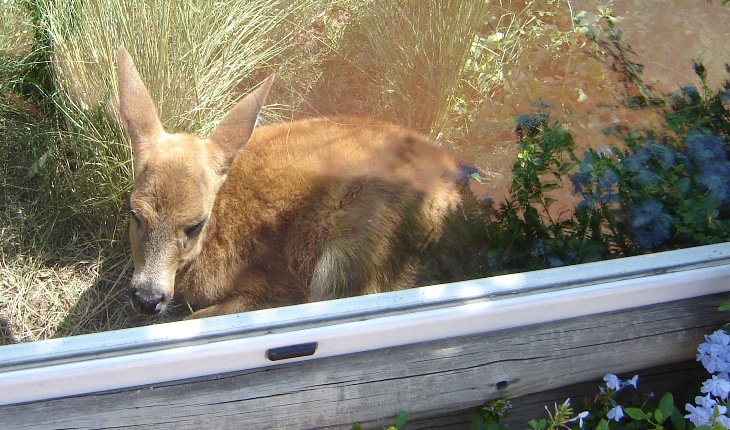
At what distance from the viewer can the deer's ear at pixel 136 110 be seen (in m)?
3.35

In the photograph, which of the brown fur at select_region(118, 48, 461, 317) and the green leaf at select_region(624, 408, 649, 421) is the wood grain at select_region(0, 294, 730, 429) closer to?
the green leaf at select_region(624, 408, 649, 421)

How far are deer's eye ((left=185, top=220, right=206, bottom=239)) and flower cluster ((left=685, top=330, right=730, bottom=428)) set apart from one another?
7.73ft

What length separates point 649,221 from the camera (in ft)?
10.5

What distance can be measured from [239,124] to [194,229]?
0.57 meters

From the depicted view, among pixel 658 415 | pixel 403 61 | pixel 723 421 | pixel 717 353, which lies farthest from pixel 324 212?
pixel 723 421

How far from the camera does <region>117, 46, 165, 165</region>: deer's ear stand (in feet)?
11.0

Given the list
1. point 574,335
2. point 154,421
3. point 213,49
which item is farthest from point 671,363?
point 213,49

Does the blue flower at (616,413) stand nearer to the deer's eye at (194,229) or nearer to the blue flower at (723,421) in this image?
the blue flower at (723,421)

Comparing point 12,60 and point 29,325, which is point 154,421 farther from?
point 12,60

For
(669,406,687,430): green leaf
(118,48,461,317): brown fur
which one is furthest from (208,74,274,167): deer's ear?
(669,406,687,430): green leaf

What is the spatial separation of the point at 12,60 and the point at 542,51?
8.66 ft

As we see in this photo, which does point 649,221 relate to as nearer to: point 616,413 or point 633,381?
point 633,381

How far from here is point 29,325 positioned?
2.94 metres

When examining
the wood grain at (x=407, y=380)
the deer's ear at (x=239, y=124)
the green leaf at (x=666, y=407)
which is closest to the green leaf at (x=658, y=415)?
the green leaf at (x=666, y=407)
